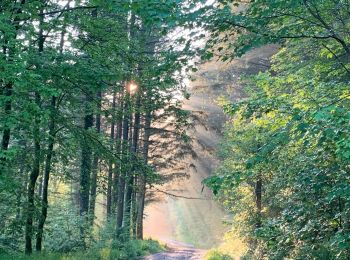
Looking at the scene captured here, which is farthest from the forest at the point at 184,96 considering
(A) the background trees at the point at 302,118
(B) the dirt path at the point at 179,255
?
(B) the dirt path at the point at 179,255

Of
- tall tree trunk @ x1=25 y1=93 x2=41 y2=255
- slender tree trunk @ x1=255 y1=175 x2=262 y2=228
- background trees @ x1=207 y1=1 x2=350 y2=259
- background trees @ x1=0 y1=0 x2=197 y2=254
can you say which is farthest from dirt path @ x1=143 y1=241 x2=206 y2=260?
background trees @ x1=207 y1=1 x2=350 y2=259

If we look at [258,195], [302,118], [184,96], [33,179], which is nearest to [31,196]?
[33,179]

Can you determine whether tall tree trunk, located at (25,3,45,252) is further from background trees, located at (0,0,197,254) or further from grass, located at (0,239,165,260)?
grass, located at (0,239,165,260)

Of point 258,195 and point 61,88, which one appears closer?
point 61,88

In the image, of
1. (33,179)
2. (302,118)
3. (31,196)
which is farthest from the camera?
(33,179)

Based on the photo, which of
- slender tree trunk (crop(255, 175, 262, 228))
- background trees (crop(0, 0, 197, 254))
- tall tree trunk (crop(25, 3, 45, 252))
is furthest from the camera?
slender tree trunk (crop(255, 175, 262, 228))

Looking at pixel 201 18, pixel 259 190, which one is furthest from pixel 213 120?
pixel 201 18

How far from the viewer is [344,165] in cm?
653

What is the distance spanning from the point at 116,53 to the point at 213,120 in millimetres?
14601

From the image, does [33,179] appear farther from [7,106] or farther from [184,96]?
[184,96]

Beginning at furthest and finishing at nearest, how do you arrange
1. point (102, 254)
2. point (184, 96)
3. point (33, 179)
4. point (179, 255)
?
point (179, 255) < point (102, 254) < point (33, 179) < point (184, 96)

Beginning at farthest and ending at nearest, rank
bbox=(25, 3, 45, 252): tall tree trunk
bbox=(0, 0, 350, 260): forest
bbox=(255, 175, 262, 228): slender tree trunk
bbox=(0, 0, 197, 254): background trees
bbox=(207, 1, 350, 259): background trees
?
1. bbox=(255, 175, 262, 228): slender tree trunk
2. bbox=(25, 3, 45, 252): tall tree trunk
3. bbox=(0, 0, 197, 254): background trees
4. bbox=(0, 0, 350, 260): forest
5. bbox=(207, 1, 350, 259): background trees

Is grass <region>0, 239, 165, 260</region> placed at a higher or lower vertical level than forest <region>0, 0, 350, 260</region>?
lower

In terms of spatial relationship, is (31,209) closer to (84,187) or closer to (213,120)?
(84,187)
